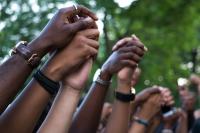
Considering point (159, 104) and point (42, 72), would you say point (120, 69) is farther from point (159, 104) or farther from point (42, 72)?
point (42, 72)

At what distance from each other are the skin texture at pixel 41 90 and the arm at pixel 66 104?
0.05 meters

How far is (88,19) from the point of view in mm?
1713

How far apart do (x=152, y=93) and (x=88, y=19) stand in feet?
5.61

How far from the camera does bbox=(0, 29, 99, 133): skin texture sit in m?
1.62

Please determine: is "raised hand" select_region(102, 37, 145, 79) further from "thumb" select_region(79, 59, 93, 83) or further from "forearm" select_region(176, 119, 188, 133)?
"forearm" select_region(176, 119, 188, 133)

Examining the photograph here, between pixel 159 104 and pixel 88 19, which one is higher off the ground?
pixel 88 19

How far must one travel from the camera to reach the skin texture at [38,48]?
63.1 inches

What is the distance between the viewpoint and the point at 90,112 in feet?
8.27

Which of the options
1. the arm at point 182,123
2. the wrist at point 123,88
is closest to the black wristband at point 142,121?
the wrist at point 123,88

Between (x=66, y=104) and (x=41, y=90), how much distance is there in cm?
10

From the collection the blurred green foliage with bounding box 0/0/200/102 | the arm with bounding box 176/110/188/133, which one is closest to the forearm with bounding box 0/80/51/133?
the arm with bounding box 176/110/188/133

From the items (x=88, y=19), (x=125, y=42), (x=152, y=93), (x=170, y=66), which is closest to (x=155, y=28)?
(x=170, y=66)

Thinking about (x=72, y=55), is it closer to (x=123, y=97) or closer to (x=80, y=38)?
(x=80, y=38)

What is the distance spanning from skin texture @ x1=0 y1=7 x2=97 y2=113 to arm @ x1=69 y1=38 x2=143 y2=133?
0.89m
